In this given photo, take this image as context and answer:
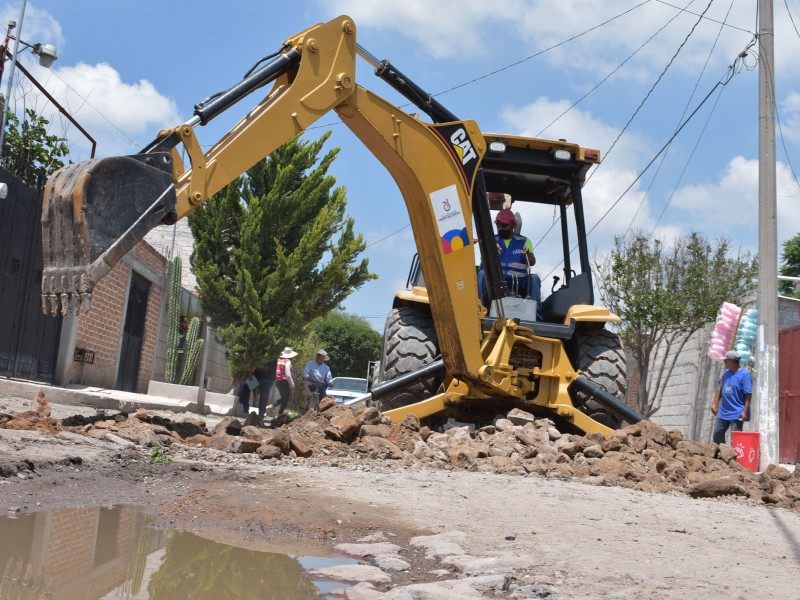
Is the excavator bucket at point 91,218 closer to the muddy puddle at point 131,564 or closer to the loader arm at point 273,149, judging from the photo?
the loader arm at point 273,149

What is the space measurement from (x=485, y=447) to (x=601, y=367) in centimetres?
195

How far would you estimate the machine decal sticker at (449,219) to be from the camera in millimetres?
7938

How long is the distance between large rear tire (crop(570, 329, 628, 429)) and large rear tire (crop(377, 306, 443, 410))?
145 centimetres

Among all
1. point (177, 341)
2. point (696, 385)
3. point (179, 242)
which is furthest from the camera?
point (179, 242)

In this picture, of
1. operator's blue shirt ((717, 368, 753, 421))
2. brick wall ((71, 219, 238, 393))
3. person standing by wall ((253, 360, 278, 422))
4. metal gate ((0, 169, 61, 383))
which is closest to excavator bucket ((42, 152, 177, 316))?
metal gate ((0, 169, 61, 383))

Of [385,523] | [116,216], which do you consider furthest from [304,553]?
[116,216]

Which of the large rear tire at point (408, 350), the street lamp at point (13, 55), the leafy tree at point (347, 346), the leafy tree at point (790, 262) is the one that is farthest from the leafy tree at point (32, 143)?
the leafy tree at point (347, 346)

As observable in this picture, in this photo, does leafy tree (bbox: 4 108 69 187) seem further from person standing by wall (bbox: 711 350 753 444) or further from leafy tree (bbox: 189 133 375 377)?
person standing by wall (bbox: 711 350 753 444)

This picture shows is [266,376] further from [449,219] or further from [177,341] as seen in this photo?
[449,219]

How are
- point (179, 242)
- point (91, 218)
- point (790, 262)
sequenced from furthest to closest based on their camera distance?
1. point (790, 262)
2. point (179, 242)
3. point (91, 218)

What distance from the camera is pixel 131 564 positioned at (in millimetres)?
3514

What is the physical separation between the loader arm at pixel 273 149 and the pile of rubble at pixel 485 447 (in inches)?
35.6

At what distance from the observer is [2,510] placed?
4.10m

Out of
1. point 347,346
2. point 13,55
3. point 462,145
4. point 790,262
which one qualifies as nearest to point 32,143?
point 13,55
